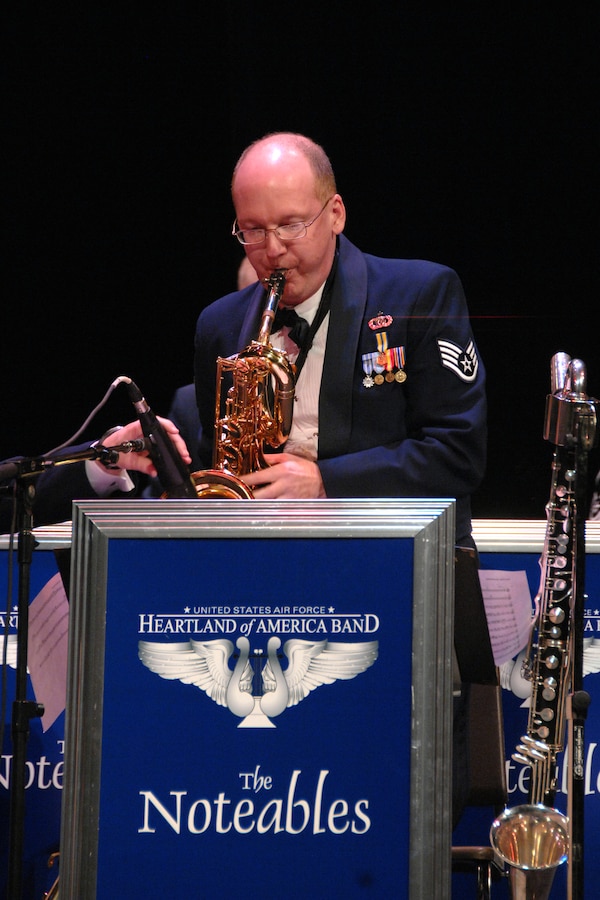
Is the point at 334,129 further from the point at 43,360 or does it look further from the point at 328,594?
the point at 328,594

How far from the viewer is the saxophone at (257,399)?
A: 8.99ft

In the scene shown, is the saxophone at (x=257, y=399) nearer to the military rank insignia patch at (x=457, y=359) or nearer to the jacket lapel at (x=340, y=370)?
the jacket lapel at (x=340, y=370)

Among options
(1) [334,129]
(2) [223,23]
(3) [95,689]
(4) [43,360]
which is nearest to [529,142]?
(1) [334,129]

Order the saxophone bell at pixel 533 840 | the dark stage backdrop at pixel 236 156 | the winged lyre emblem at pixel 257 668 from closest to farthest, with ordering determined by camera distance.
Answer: the winged lyre emblem at pixel 257 668, the saxophone bell at pixel 533 840, the dark stage backdrop at pixel 236 156

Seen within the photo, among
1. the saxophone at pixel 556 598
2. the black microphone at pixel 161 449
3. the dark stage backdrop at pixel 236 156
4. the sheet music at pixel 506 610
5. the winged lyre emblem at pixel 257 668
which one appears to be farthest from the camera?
the dark stage backdrop at pixel 236 156

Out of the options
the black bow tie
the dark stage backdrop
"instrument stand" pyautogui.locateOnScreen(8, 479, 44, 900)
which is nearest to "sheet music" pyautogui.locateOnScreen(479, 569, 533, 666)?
the black bow tie

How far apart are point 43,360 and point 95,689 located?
2585 mm

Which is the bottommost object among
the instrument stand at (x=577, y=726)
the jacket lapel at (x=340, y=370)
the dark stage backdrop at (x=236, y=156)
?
the instrument stand at (x=577, y=726)

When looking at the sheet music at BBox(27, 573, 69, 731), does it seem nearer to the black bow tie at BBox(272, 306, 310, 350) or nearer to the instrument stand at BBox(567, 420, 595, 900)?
the black bow tie at BBox(272, 306, 310, 350)

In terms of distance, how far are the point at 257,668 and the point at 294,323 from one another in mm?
1216

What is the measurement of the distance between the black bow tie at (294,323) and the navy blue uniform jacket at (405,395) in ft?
0.22

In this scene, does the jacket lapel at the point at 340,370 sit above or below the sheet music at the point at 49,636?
above

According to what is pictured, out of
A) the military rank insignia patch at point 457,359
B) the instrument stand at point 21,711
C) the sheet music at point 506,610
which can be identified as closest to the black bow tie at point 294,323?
the military rank insignia patch at point 457,359

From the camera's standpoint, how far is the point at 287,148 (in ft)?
9.00
